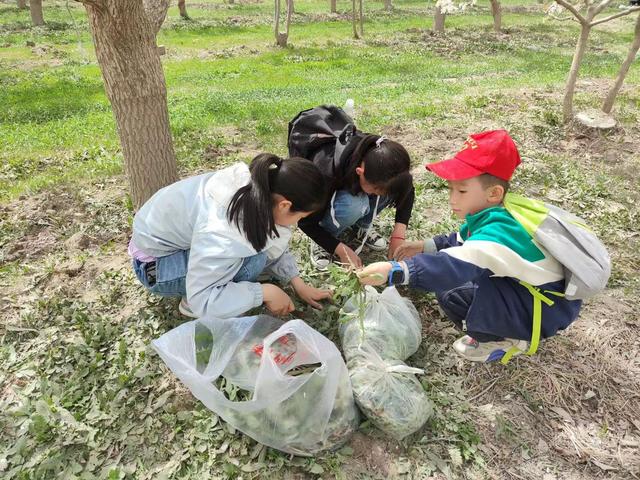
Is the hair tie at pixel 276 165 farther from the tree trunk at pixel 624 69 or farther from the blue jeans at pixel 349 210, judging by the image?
the tree trunk at pixel 624 69

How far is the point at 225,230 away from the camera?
1979mm

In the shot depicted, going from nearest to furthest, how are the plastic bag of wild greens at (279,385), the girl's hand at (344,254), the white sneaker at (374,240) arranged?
A: the plastic bag of wild greens at (279,385)
the girl's hand at (344,254)
the white sneaker at (374,240)

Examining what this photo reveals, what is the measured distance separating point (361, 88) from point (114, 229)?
6176 millimetres

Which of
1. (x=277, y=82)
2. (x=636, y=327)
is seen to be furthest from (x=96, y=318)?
(x=277, y=82)

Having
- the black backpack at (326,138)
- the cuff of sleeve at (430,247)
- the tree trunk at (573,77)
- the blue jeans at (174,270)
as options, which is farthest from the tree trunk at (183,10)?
the cuff of sleeve at (430,247)

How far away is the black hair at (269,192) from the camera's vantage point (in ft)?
6.21

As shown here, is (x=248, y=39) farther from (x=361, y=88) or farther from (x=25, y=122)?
(x=25, y=122)

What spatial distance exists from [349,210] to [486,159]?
1.04 meters

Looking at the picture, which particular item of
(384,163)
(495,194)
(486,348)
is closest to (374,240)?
(384,163)

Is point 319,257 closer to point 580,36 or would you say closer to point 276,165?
point 276,165

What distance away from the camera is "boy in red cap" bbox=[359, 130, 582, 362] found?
1862mm

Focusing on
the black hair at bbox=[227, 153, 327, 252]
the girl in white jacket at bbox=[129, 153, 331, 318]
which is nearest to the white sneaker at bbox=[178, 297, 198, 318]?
the girl in white jacket at bbox=[129, 153, 331, 318]

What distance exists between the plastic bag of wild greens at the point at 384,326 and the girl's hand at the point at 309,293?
8.0 inches

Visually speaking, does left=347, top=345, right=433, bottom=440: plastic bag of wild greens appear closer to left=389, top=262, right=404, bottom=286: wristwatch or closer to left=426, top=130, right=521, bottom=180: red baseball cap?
left=389, top=262, right=404, bottom=286: wristwatch
